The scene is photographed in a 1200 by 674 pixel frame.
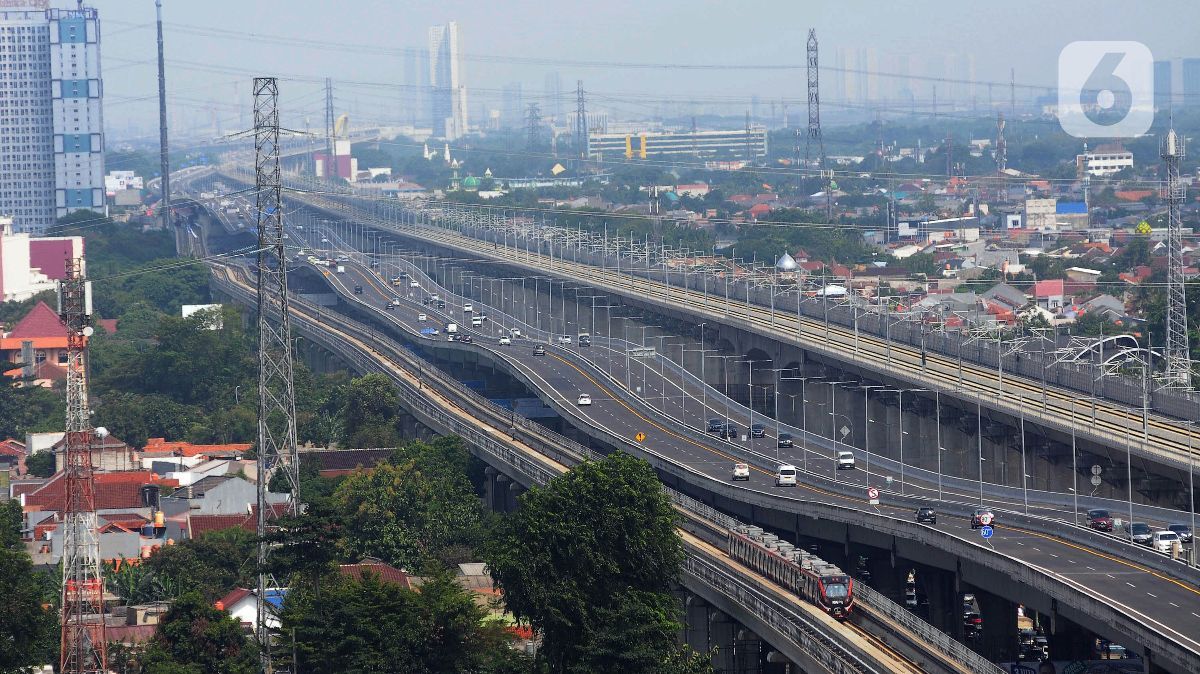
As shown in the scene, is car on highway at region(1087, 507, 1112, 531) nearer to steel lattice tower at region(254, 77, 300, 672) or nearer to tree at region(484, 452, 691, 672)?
tree at region(484, 452, 691, 672)

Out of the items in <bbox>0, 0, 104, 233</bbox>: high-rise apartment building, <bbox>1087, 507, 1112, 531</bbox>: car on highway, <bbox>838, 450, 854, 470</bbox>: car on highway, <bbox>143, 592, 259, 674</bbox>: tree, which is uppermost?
<bbox>0, 0, 104, 233</bbox>: high-rise apartment building

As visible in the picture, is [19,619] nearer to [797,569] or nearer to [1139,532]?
[797,569]

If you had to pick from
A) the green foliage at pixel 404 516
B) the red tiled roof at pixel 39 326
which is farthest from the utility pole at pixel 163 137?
the green foliage at pixel 404 516

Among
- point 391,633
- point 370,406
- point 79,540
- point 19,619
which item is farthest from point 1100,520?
point 370,406

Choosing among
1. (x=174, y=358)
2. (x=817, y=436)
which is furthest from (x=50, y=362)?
(x=817, y=436)

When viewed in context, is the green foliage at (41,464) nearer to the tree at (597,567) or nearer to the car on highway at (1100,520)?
the tree at (597,567)

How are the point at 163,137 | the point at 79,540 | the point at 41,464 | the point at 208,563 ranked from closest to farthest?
1. the point at 79,540
2. the point at 208,563
3. the point at 41,464
4. the point at 163,137

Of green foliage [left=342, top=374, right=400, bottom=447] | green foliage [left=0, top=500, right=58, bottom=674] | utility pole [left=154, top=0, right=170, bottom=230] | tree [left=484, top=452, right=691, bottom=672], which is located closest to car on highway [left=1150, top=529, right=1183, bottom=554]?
tree [left=484, top=452, right=691, bottom=672]

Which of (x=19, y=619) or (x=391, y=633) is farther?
(x=19, y=619)
